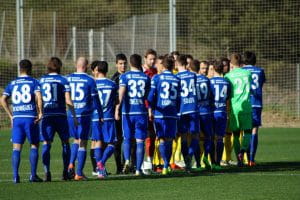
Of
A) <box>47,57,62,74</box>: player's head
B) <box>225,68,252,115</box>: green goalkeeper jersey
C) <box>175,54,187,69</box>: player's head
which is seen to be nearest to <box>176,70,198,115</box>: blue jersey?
<box>175,54,187,69</box>: player's head

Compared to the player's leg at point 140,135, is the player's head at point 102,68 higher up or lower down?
higher up

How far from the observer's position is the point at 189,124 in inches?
632

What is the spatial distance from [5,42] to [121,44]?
427 cm

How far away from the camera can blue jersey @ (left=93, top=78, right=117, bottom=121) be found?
15092 millimetres

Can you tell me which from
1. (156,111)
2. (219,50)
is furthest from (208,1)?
(156,111)

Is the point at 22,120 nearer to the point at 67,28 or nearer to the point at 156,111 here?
the point at 156,111

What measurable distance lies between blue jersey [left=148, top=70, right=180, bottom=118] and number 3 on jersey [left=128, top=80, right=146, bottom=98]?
0.74 feet

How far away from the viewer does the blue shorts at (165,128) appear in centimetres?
1536

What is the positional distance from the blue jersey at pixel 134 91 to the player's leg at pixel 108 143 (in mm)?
428

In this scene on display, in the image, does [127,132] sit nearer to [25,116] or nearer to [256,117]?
[25,116]

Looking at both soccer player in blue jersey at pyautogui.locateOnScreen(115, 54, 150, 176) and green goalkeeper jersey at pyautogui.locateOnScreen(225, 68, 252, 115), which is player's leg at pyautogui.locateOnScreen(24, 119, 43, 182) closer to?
soccer player in blue jersey at pyautogui.locateOnScreen(115, 54, 150, 176)

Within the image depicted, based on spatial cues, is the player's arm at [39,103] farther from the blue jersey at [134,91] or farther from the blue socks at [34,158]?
the blue jersey at [134,91]

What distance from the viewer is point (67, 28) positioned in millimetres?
34281

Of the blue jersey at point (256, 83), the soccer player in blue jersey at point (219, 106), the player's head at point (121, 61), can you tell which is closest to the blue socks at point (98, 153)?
the player's head at point (121, 61)
